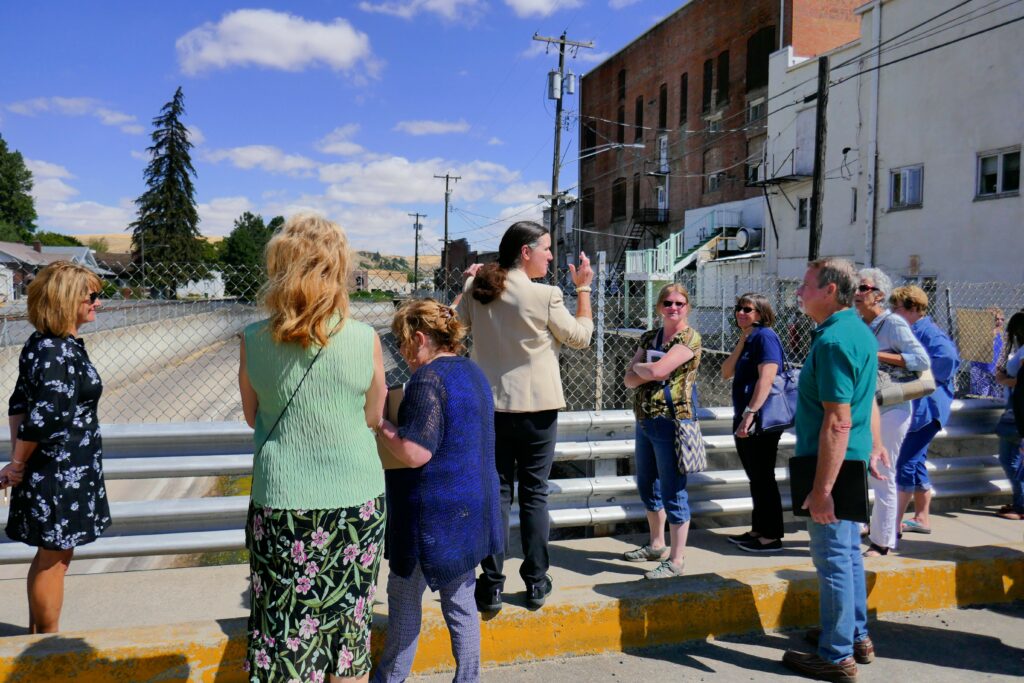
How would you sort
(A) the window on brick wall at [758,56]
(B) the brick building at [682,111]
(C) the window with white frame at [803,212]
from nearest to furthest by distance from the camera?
(C) the window with white frame at [803,212] < (B) the brick building at [682,111] < (A) the window on brick wall at [758,56]

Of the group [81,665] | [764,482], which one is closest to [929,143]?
[764,482]

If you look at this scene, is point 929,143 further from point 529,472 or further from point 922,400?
point 529,472

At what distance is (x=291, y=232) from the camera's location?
8.25ft

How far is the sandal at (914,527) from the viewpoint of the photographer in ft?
17.1

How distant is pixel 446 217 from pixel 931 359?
54.9 m

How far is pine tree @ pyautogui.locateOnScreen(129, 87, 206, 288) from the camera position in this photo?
78.6 m

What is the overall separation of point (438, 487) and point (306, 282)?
0.92 meters

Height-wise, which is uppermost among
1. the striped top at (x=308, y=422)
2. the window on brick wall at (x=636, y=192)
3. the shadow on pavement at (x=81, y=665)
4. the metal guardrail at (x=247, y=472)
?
the window on brick wall at (x=636, y=192)

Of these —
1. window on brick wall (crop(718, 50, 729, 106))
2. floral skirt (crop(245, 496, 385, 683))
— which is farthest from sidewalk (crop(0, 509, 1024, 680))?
window on brick wall (crop(718, 50, 729, 106))

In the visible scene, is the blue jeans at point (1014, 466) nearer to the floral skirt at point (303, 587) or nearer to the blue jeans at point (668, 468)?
the blue jeans at point (668, 468)

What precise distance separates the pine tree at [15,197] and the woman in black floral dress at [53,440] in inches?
3799

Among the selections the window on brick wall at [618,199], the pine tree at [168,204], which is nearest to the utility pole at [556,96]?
the window on brick wall at [618,199]

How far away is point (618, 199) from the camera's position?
4653 cm

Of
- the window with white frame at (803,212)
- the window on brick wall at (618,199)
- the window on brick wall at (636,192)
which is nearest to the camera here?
the window with white frame at (803,212)
